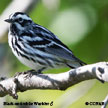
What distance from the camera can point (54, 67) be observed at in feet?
12.0

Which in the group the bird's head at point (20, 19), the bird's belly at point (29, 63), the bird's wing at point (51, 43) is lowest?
the bird's belly at point (29, 63)

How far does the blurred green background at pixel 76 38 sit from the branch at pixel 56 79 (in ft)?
0.60

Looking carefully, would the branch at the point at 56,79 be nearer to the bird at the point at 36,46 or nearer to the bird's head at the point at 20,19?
the bird at the point at 36,46

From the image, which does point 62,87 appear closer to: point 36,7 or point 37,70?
point 37,70

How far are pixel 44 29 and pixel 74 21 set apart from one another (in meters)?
0.39

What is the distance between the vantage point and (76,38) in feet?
11.2

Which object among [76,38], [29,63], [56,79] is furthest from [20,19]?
[56,79]

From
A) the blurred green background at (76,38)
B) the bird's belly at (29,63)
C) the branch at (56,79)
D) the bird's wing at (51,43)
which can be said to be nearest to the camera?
the branch at (56,79)

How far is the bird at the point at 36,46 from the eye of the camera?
12.1 feet

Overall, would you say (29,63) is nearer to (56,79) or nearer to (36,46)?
(36,46)

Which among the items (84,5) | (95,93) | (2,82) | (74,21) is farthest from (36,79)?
(84,5)

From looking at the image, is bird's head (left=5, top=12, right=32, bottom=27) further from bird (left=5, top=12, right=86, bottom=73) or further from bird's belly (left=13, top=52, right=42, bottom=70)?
bird's belly (left=13, top=52, right=42, bottom=70)

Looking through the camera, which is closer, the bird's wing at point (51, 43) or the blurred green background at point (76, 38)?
the blurred green background at point (76, 38)

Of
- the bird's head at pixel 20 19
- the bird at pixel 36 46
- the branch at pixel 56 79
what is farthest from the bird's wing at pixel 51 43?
the branch at pixel 56 79
